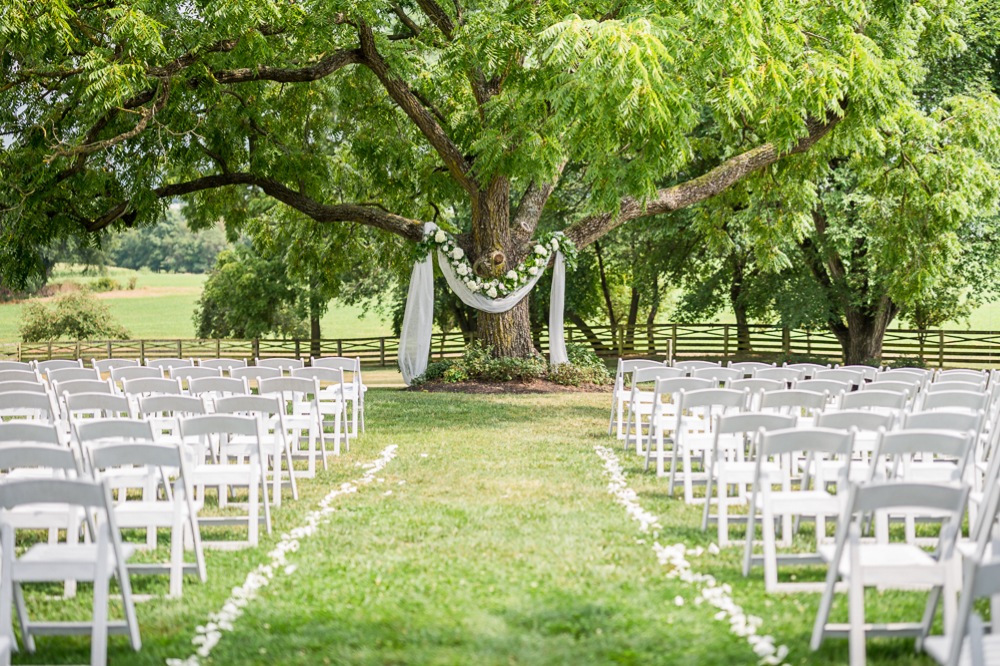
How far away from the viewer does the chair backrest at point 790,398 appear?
632cm

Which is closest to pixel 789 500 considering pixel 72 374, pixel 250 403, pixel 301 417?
pixel 250 403

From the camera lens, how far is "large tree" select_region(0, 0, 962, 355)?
1004 centimetres

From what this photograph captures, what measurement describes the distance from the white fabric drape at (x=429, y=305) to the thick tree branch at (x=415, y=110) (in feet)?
3.71

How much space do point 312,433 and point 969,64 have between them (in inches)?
747

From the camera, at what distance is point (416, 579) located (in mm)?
4402

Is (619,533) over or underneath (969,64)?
underneath

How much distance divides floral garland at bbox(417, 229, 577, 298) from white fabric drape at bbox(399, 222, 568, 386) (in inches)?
3.6

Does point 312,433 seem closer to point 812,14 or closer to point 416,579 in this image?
point 416,579

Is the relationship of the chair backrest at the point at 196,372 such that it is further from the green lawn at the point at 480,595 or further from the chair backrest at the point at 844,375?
the chair backrest at the point at 844,375

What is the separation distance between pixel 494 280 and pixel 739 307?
41.4 ft

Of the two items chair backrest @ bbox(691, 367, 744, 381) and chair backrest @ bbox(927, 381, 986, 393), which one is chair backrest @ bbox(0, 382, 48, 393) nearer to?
chair backrest @ bbox(691, 367, 744, 381)

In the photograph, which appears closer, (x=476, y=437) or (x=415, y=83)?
(x=476, y=437)

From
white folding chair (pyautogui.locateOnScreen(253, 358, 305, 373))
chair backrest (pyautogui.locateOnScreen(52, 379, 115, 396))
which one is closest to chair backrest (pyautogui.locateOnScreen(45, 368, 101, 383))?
chair backrest (pyautogui.locateOnScreen(52, 379, 115, 396))

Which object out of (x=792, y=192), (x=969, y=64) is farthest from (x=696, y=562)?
(x=969, y=64)
